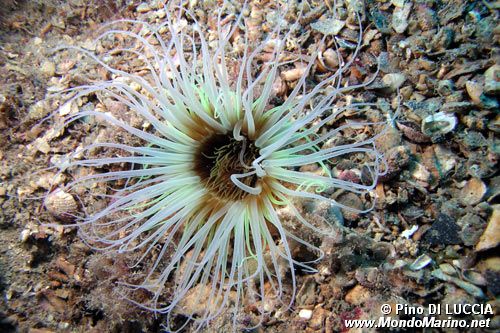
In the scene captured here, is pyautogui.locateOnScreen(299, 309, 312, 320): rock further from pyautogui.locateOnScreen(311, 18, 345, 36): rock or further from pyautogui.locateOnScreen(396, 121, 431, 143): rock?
pyautogui.locateOnScreen(311, 18, 345, 36): rock

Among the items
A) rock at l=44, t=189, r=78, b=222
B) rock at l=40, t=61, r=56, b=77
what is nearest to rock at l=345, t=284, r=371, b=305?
rock at l=44, t=189, r=78, b=222

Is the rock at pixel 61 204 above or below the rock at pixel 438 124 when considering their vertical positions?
above

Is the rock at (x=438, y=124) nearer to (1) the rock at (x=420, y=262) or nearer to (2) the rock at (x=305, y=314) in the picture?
(1) the rock at (x=420, y=262)

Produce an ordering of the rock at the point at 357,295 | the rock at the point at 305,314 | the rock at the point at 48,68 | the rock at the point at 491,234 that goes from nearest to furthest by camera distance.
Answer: the rock at the point at 491,234, the rock at the point at 357,295, the rock at the point at 305,314, the rock at the point at 48,68

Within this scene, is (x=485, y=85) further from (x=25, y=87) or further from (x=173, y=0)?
(x=25, y=87)

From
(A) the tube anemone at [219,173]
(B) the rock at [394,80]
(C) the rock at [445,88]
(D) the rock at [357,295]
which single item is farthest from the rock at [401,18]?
(D) the rock at [357,295]

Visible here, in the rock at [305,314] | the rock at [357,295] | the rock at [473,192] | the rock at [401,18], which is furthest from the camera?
the rock at [401,18]
